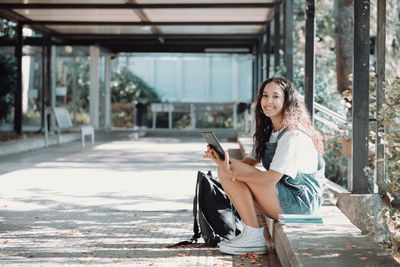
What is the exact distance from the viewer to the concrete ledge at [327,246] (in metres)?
2.71

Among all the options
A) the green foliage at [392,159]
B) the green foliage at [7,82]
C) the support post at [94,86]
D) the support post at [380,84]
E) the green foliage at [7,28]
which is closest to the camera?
the green foliage at [392,159]

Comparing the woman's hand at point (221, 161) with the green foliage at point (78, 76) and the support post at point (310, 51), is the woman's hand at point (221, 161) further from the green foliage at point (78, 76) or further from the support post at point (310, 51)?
the green foliage at point (78, 76)

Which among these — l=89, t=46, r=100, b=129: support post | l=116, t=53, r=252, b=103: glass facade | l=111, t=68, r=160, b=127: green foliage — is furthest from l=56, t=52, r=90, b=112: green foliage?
l=116, t=53, r=252, b=103: glass facade

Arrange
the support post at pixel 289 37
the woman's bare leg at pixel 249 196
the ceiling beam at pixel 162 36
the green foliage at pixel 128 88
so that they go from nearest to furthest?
the woman's bare leg at pixel 249 196, the support post at pixel 289 37, the ceiling beam at pixel 162 36, the green foliage at pixel 128 88

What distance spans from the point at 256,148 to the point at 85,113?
14618mm

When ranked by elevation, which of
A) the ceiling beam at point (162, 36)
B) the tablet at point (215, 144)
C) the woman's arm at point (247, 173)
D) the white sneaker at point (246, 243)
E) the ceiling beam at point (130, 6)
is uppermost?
the ceiling beam at point (162, 36)

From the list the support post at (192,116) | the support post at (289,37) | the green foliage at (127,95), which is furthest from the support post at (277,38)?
the green foliage at (127,95)

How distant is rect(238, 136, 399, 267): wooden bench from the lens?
271 centimetres

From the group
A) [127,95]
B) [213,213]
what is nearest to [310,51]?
[213,213]

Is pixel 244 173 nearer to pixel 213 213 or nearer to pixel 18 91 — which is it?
pixel 213 213

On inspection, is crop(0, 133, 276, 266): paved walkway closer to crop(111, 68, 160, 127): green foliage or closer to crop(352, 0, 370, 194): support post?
crop(352, 0, 370, 194): support post

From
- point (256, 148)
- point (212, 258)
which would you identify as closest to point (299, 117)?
point (256, 148)

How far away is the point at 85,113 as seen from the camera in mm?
18078

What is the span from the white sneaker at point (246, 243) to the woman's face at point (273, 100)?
0.71m
